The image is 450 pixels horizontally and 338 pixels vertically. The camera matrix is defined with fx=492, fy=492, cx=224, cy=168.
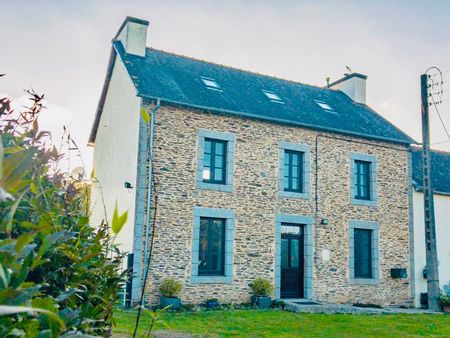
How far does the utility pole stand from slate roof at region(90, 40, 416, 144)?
2.24 meters

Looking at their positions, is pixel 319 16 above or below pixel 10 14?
above

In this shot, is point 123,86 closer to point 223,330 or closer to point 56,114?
point 223,330

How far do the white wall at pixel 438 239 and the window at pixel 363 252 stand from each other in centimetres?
186

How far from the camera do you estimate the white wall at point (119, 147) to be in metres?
13.4

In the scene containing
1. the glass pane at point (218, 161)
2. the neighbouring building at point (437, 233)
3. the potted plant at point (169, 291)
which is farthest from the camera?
the neighbouring building at point (437, 233)

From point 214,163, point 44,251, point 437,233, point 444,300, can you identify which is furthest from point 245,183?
A: point 44,251

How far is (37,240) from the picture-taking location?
6.07 feet

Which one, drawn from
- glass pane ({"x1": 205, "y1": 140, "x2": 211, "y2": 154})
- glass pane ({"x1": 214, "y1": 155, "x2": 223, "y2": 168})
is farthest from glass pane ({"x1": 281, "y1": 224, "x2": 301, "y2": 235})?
glass pane ({"x1": 205, "y1": 140, "x2": 211, "y2": 154})

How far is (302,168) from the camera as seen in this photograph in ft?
50.3

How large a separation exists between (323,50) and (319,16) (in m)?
3.04

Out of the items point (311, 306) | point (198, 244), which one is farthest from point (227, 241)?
point (311, 306)

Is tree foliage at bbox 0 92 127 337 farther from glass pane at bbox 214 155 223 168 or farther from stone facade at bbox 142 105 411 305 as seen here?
glass pane at bbox 214 155 223 168

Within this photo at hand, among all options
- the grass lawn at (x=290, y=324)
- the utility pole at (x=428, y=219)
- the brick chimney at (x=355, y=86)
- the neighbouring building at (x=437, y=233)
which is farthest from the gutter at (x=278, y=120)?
the grass lawn at (x=290, y=324)

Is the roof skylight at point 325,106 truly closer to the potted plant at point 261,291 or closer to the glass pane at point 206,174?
the glass pane at point 206,174
